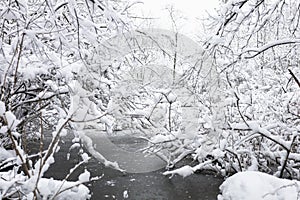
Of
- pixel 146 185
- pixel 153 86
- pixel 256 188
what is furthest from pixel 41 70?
pixel 153 86

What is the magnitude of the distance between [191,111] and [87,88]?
115 inches

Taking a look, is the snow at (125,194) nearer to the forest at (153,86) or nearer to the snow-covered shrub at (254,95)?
the forest at (153,86)

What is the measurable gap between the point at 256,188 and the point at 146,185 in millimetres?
3048

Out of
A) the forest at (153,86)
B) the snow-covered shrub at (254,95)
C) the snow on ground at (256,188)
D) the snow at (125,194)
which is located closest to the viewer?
the forest at (153,86)

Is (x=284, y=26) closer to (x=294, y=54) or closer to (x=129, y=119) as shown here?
(x=294, y=54)

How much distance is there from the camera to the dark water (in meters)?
6.09

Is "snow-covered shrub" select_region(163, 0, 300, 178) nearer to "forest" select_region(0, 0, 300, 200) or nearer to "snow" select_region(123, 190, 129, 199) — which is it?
"forest" select_region(0, 0, 300, 200)

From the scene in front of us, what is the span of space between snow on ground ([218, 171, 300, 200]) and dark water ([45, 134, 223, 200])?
6.35 ft

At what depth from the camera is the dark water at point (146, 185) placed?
20.0 ft

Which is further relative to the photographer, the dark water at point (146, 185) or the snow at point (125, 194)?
the dark water at point (146, 185)

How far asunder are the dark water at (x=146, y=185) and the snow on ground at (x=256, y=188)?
1937 mm

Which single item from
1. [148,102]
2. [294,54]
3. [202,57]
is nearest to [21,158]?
[202,57]

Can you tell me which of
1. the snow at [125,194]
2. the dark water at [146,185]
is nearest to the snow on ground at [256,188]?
the dark water at [146,185]

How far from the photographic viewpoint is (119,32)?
4012 millimetres
